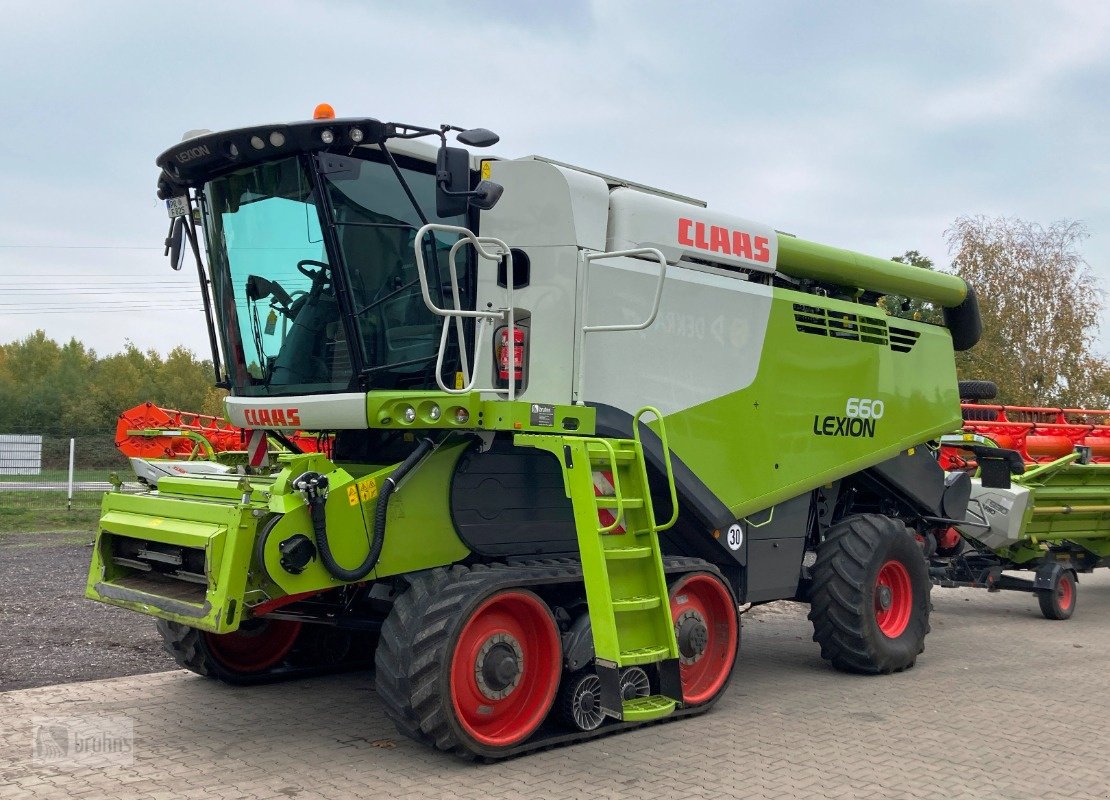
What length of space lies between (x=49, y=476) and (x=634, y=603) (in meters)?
19.8

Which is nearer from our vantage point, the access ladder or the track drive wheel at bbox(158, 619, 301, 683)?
the access ladder

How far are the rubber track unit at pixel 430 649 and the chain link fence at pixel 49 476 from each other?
49.9 ft

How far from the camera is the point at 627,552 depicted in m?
5.34

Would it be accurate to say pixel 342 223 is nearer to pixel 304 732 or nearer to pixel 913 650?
pixel 304 732

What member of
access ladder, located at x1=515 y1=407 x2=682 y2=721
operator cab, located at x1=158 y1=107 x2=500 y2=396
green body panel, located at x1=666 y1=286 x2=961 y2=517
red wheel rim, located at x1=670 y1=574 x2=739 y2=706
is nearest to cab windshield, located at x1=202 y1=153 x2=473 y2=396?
operator cab, located at x1=158 y1=107 x2=500 y2=396

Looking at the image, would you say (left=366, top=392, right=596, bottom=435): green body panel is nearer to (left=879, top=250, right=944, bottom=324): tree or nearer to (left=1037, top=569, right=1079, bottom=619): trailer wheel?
(left=879, top=250, right=944, bottom=324): tree

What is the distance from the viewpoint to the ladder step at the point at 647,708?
16.9 ft

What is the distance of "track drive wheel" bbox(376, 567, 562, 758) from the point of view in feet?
16.3

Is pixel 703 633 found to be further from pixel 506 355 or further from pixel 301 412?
pixel 301 412

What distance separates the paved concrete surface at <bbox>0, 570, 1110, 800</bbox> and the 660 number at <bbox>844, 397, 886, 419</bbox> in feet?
6.29

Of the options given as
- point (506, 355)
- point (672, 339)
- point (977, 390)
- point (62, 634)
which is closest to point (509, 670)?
point (506, 355)

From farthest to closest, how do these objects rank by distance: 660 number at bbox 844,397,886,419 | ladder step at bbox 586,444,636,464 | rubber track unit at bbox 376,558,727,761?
660 number at bbox 844,397,886,419 < ladder step at bbox 586,444,636,464 < rubber track unit at bbox 376,558,727,761

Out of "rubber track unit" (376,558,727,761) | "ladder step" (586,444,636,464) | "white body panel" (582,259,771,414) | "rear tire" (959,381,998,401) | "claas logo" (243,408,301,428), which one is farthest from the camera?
"rear tire" (959,381,998,401)

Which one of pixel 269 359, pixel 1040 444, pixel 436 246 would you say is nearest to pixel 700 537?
pixel 436 246
